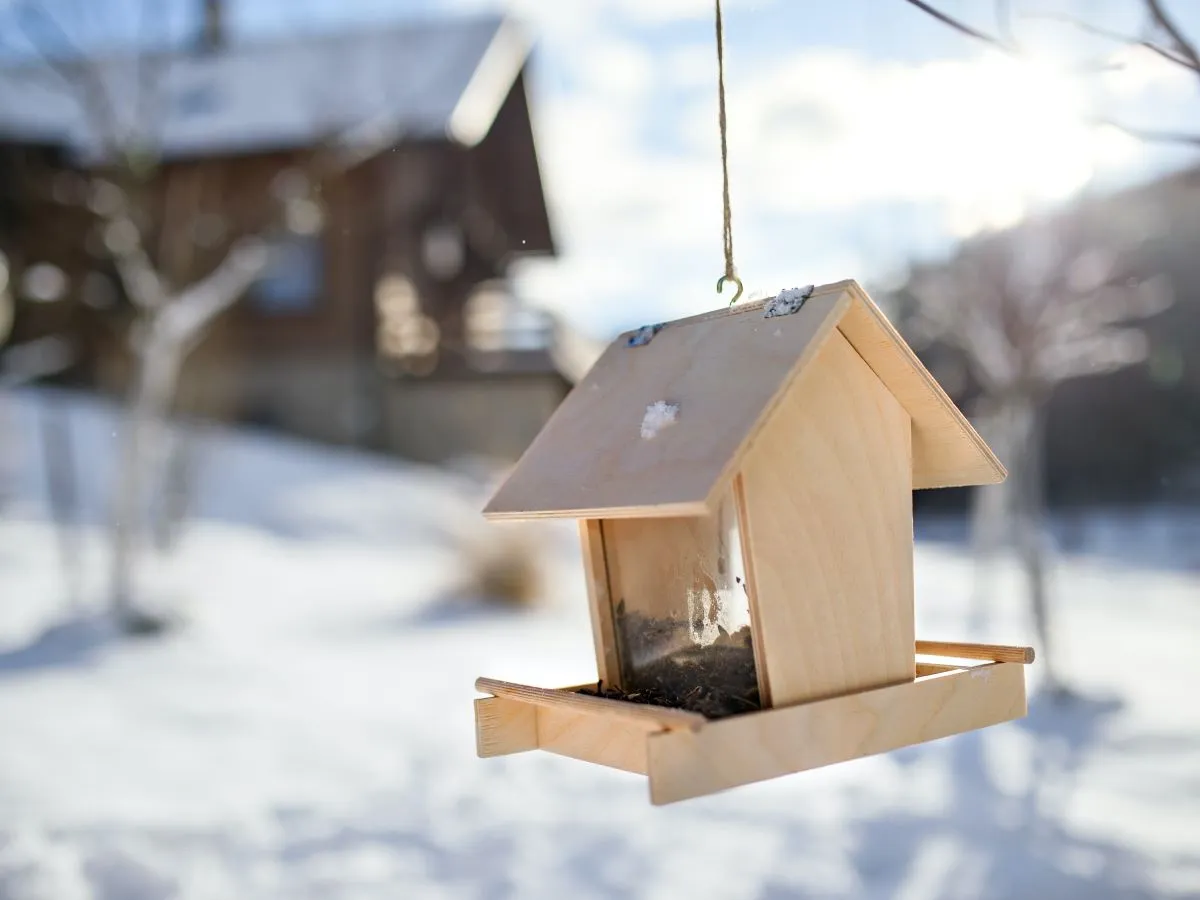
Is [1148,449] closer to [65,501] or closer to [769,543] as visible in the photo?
[65,501]

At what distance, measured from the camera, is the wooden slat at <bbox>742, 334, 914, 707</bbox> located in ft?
5.15

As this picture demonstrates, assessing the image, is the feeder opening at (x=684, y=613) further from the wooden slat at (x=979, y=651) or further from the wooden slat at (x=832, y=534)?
the wooden slat at (x=979, y=651)

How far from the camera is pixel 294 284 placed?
13633 mm

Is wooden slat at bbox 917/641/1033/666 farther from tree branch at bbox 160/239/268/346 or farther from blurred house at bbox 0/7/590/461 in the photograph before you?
blurred house at bbox 0/7/590/461

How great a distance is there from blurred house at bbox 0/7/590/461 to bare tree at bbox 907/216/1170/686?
6.91 meters

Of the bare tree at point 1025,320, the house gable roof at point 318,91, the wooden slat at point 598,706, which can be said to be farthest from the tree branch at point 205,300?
the wooden slat at point 598,706

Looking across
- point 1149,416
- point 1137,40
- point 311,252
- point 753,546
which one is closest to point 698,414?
point 753,546

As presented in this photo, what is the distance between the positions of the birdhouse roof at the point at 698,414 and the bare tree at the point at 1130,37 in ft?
2.16

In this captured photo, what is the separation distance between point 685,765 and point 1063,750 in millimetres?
4173

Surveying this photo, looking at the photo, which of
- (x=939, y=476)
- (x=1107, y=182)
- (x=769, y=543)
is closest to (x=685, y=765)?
(x=769, y=543)

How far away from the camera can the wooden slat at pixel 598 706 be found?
140cm

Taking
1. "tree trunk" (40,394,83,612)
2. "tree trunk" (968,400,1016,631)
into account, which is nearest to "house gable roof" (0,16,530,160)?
"tree trunk" (40,394,83,612)

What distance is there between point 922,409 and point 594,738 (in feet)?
2.31

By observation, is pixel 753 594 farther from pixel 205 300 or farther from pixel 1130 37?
pixel 205 300
